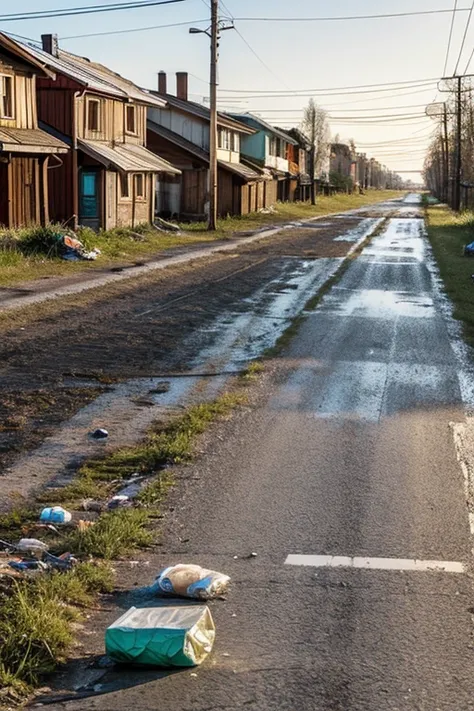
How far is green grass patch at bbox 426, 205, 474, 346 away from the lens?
17.0m

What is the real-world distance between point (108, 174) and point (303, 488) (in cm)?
2880

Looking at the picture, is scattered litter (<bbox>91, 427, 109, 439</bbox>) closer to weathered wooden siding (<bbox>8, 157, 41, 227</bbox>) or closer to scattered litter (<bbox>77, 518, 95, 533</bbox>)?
scattered litter (<bbox>77, 518, 95, 533</bbox>)

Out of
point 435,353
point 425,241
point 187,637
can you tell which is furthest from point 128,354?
point 425,241

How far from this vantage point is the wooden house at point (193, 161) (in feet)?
A: 156

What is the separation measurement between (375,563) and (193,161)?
4324 cm

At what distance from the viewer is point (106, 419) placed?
9156 mm

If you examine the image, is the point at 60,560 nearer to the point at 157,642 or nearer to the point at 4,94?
the point at 157,642

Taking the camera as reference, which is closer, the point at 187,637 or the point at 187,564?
the point at 187,637

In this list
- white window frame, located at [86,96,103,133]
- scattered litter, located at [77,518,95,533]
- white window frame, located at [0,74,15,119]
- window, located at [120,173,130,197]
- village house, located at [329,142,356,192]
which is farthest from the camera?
village house, located at [329,142,356,192]

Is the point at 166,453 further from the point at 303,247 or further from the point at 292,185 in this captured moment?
the point at 292,185

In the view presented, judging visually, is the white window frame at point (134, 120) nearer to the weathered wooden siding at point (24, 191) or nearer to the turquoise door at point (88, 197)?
the turquoise door at point (88, 197)

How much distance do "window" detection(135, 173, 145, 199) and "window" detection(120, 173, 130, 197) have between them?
3.09ft

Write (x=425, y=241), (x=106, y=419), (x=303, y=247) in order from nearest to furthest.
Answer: (x=106, y=419)
(x=303, y=247)
(x=425, y=241)

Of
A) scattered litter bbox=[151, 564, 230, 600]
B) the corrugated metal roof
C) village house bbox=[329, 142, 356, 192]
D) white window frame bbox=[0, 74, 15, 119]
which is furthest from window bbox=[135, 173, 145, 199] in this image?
village house bbox=[329, 142, 356, 192]
